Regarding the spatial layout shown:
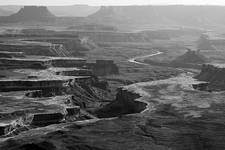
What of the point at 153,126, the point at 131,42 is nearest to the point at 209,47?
the point at 131,42

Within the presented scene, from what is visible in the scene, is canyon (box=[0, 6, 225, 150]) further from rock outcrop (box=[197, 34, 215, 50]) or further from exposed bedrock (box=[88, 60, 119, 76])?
rock outcrop (box=[197, 34, 215, 50])

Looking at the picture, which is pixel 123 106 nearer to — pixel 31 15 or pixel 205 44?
pixel 205 44

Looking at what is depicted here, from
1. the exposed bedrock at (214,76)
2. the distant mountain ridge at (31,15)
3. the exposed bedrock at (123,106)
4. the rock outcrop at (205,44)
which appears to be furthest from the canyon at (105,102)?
the distant mountain ridge at (31,15)

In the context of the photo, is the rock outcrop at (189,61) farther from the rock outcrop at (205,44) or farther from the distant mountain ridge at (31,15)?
the distant mountain ridge at (31,15)

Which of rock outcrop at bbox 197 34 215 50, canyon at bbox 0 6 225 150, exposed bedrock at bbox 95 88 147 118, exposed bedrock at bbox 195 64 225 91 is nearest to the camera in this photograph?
canyon at bbox 0 6 225 150

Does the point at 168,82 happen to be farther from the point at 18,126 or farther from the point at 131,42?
the point at 131,42

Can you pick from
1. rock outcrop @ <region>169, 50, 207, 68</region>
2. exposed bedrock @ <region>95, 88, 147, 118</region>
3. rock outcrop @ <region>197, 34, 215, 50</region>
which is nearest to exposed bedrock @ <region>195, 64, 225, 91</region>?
exposed bedrock @ <region>95, 88, 147, 118</region>
